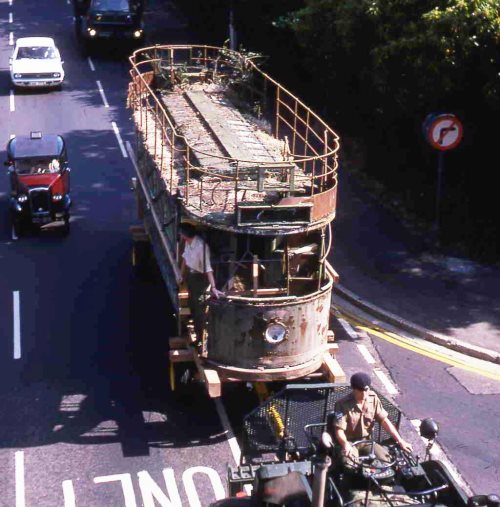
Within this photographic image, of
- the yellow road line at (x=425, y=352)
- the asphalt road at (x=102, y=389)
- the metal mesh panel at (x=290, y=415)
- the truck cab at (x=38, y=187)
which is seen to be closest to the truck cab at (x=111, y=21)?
the asphalt road at (x=102, y=389)

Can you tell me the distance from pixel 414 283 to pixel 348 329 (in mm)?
2225

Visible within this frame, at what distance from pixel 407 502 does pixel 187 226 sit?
17.5 feet

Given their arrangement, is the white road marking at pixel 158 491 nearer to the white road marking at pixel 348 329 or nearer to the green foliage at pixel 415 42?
the white road marking at pixel 348 329

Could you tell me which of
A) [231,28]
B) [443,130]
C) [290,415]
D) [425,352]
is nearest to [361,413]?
[290,415]

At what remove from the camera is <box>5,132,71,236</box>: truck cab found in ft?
63.3

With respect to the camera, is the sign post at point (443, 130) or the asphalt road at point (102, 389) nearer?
the asphalt road at point (102, 389)

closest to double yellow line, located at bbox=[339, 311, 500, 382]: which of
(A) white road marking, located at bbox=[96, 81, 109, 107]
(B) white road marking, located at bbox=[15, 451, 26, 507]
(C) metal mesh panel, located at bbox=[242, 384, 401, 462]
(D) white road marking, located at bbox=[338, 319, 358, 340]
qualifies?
(D) white road marking, located at bbox=[338, 319, 358, 340]

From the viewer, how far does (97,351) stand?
577 inches

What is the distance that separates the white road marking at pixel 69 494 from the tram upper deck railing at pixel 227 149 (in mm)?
3679

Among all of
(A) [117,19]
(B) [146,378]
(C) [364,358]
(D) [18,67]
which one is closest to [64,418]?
(B) [146,378]

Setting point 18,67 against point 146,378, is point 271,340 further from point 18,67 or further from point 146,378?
point 18,67

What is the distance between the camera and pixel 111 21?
33.5 metres

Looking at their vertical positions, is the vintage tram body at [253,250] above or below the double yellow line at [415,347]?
above

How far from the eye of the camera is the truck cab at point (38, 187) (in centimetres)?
1928
